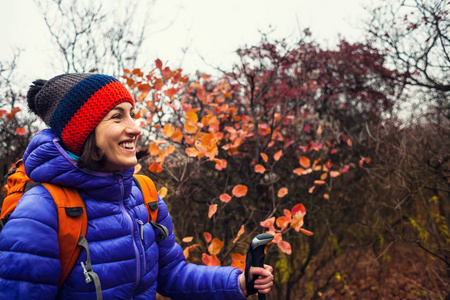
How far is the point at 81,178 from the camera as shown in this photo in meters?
1.05

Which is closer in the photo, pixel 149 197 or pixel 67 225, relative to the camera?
pixel 67 225

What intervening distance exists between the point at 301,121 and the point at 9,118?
13.6 feet

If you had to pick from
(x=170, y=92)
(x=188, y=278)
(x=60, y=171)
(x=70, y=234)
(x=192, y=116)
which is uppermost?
(x=170, y=92)

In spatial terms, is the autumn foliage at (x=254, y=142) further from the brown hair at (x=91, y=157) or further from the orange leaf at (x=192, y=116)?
the brown hair at (x=91, y=157)

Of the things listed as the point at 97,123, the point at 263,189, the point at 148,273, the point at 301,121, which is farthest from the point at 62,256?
the point at 301,121

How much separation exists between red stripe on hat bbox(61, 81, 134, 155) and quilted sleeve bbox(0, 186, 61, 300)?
0.79 ft

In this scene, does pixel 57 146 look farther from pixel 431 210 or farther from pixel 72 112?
pixel 431 210

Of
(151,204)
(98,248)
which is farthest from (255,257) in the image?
(98,248)

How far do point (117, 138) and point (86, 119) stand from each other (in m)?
0.13

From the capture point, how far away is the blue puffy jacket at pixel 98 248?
0.89 m

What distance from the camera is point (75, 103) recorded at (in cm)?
111

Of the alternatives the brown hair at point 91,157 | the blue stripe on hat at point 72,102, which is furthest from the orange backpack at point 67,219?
the blue stripe on hat at point 72,102

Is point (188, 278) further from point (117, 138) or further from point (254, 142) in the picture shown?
point (254, 142)

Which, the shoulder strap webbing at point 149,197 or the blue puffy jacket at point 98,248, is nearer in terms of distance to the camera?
the blue puffy jacket at point 98,248
